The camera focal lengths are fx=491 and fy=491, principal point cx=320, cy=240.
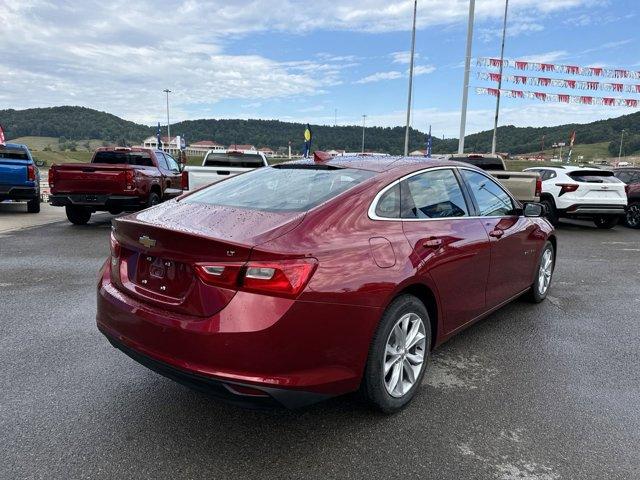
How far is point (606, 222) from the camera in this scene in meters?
12.6

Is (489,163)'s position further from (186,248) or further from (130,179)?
(186,248)

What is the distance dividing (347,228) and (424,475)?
1.31m

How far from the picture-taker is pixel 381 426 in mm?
2859

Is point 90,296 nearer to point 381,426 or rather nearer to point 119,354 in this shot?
point 119,354

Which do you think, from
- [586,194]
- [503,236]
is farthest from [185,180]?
[586,194]

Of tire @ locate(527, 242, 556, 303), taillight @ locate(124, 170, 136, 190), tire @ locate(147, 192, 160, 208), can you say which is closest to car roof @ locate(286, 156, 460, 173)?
tire @ locate(527, 242, 556, 303)

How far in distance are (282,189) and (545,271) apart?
3604 millimetres

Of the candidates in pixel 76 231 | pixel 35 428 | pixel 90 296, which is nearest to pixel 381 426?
pixel 35 428

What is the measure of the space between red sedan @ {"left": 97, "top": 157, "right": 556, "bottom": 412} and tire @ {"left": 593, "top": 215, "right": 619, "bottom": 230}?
10519 millimetres

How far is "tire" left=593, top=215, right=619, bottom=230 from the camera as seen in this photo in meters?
12.4

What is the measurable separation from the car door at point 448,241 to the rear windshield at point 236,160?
9.01m

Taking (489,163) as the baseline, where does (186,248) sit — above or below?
below

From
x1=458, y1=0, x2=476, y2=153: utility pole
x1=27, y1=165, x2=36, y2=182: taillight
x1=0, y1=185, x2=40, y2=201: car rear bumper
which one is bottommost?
x1=0, y1=185, x2=40, y2=201: car rear bumper

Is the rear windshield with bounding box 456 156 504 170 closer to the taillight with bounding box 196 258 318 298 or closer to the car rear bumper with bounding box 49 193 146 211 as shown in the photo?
the car rear bumper with bounding box 49 193 146 211
